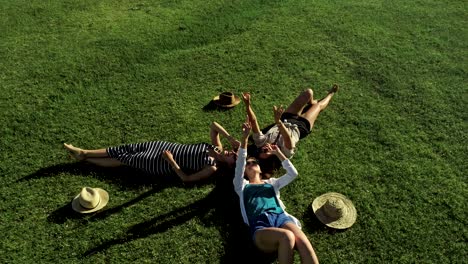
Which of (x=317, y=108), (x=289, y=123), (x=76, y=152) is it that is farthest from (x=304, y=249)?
(x=76, y=152)

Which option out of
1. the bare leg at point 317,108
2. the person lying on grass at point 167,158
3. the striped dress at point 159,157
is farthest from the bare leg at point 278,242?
the bare leg at point 317,108

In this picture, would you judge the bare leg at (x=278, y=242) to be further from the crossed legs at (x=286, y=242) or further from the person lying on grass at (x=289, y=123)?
the person lying on grass at (x=289, y=123)

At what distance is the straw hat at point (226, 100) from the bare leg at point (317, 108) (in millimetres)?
1397

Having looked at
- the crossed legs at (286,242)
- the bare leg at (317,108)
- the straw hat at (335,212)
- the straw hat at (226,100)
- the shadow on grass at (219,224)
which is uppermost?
the bare leg at (317,108)

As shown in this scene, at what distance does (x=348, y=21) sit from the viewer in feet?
34.8

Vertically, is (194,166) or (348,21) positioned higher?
(348,21)

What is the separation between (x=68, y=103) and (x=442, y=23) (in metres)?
9.65

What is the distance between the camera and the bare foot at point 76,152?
252 inches

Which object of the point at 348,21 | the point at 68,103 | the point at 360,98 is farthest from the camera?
the point at 348,21

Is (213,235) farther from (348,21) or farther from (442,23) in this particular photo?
(442,23)

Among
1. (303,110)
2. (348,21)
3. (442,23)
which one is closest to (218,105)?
(303,110)

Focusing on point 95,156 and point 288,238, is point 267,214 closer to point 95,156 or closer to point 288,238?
point 288,238

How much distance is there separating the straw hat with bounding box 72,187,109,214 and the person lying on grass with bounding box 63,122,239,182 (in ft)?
2.35

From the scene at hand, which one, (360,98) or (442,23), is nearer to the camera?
(360,98)
